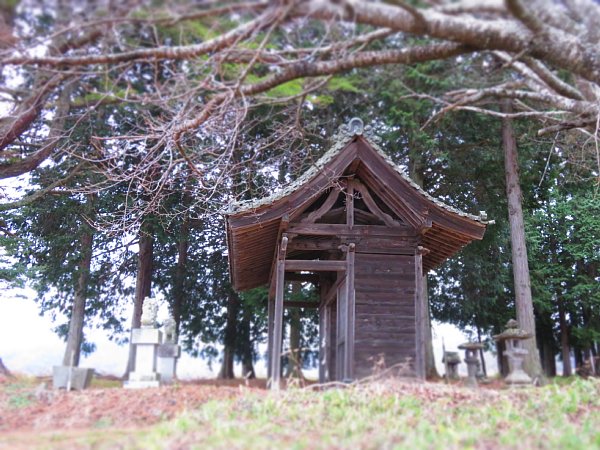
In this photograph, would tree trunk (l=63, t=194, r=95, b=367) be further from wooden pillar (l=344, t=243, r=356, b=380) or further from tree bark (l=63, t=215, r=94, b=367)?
wooden pillar (l=344, t=243, r=356, b=380)

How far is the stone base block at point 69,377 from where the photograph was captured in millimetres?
9611

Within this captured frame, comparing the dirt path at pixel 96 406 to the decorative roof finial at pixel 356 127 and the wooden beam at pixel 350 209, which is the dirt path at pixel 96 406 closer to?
the wooden beam at pixel 350 209

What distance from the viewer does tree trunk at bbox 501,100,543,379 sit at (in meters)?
15.2

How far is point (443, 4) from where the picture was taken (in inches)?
231

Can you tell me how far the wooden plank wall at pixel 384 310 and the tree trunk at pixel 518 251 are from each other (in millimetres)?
5988

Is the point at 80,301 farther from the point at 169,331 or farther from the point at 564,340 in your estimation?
the point at 564,340

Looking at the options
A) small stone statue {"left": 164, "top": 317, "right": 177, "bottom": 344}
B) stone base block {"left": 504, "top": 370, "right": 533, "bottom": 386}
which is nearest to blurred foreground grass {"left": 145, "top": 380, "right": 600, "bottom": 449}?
stone base block {"left": 504, "top": 370, "right": 533, "bottom": 386}

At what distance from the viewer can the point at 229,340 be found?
23578 mm

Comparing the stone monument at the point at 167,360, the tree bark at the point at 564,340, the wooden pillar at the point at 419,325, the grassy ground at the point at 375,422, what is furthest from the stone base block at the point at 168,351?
the tree bark at the point at 564,340

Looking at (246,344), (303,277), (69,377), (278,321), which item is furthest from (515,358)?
(246,344)

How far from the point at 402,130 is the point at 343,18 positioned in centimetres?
1336

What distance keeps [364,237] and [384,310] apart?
1451 millimetres

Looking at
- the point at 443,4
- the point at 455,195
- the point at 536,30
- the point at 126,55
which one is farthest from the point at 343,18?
the point at 455,195

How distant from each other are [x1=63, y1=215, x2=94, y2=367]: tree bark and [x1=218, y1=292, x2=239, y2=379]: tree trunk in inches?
233
